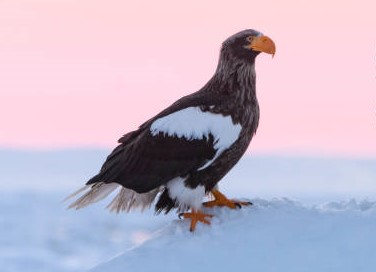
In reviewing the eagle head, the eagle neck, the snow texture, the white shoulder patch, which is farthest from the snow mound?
the eagle head

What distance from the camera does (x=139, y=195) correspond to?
12.7 m

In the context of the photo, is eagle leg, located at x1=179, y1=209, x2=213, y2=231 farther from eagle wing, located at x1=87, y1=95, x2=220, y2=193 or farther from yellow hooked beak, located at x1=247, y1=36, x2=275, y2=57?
yellow hooked beak, located at x1=247, y1=36, x2=275, y2=57

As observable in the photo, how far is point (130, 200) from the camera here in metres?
12.8

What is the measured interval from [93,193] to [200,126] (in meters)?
1.80

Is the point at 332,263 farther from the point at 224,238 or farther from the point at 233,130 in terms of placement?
the point at 233,130

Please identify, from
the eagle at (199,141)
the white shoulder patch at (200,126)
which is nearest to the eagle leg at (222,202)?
the eagle at (199,141)

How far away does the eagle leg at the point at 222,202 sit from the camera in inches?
482

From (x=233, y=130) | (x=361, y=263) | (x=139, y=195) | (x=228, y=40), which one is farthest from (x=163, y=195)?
(x=361, y=263)

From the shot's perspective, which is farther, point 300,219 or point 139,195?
point 139,195

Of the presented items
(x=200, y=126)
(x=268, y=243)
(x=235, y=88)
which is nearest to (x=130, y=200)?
(x=200, y=126)

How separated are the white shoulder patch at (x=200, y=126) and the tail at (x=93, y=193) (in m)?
1.08

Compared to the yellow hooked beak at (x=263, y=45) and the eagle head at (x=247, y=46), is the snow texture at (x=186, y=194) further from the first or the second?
the yellow hooked beak at (x=263, y=45)

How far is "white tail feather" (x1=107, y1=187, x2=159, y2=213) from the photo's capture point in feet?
41.8

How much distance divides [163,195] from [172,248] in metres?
1.18
